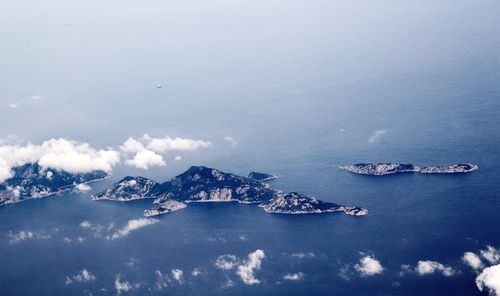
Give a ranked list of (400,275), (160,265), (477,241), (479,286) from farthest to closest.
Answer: (160,265) < (477,241) < (400,275) < (479,286)

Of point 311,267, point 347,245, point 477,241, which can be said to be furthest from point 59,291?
point 477,241

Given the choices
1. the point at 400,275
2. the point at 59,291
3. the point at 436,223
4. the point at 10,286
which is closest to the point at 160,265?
the point at 59,291

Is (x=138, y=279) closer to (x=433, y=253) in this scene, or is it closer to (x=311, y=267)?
(x=311, y=267)

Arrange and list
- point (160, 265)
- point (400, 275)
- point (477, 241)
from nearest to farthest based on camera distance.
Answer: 1. point (400, 275)
2. point (477, 241)
3. point (160, 265)

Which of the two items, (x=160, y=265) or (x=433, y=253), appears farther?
(x=160, y=265)

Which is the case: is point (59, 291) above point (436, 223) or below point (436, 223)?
below

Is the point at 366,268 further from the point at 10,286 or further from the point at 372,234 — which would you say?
the point at 10,286

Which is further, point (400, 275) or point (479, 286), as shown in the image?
point (400, 275)

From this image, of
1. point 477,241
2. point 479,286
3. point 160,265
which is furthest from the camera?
point 160,265

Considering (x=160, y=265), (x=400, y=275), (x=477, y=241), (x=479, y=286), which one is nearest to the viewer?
(x=479, y=286)
